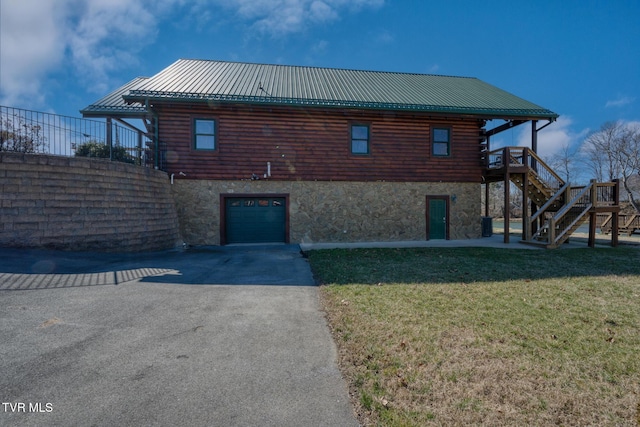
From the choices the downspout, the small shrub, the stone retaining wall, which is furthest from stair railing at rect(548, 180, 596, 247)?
the small shrub

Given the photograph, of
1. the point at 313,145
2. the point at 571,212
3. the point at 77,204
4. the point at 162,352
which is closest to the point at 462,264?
the point at 162,352

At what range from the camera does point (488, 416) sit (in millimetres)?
2320

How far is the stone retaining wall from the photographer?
7656mm

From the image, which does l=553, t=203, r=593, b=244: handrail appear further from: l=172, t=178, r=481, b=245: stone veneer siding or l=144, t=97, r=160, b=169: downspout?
l=144, t=97, r=160, b=169: downspout

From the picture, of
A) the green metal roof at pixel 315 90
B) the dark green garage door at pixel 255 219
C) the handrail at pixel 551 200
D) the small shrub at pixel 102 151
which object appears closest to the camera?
the small shrub at pixel 102 151

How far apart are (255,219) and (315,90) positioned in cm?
643

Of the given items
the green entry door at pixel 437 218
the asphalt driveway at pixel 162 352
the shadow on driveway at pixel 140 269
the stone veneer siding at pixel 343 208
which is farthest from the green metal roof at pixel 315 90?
the asphalt driveway at pixel 162 352

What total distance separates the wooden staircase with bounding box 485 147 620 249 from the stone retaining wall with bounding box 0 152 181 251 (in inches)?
549

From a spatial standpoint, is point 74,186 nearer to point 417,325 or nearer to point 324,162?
point 324,162

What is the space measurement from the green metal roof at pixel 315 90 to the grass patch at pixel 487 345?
8209 mm

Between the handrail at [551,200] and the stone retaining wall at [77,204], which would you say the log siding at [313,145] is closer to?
the stone retaining wall at [77,204]

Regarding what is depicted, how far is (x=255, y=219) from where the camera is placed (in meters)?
12.7

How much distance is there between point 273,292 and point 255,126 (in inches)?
336

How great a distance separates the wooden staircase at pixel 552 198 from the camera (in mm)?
11570
